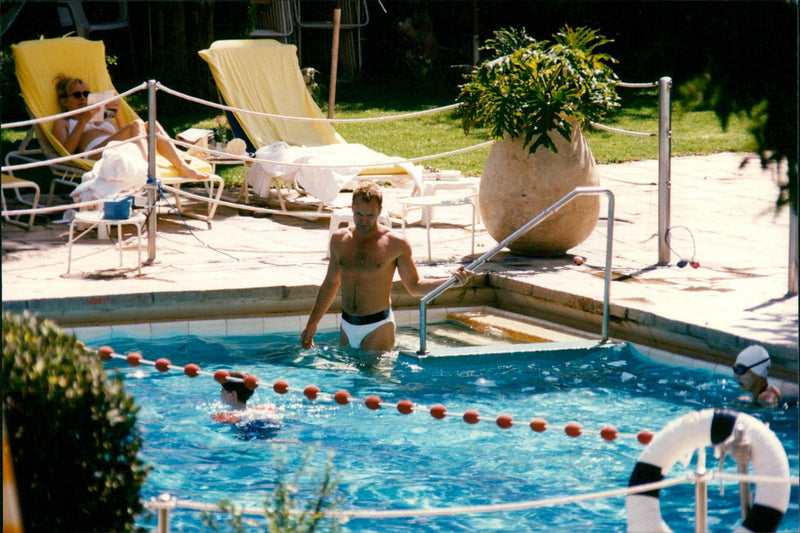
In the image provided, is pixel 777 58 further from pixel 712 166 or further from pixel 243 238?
pixel 712 166

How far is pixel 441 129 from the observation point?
16188mm

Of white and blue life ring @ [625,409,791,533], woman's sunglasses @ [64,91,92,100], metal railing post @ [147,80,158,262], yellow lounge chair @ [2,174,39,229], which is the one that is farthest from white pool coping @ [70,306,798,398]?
woman's sunglasses @ [64,91,92,100]

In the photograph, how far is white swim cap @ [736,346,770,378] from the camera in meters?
5.79

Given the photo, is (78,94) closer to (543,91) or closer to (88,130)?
(88,130)

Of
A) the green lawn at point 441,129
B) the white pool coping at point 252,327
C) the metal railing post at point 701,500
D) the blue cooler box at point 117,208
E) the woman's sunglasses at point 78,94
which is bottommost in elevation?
the white pool coping at point 252,327

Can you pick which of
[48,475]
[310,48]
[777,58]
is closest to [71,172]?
[48,475]

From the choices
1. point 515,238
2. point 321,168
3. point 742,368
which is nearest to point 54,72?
point 321,168

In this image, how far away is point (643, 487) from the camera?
3432 mm

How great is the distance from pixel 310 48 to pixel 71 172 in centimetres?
1078

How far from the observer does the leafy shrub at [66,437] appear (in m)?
3.20

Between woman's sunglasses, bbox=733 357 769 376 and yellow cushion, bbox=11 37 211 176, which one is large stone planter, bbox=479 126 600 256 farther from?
yellow cushion, bbox=11 37 211 176

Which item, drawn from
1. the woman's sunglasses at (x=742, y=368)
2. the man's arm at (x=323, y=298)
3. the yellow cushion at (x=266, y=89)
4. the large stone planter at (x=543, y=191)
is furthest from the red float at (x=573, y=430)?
the yellow cushion at (x=266, y=89)

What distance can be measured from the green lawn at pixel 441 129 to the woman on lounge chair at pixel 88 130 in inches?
69.6

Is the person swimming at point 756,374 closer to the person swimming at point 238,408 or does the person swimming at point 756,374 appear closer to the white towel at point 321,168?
the person swimming at point 238,408
